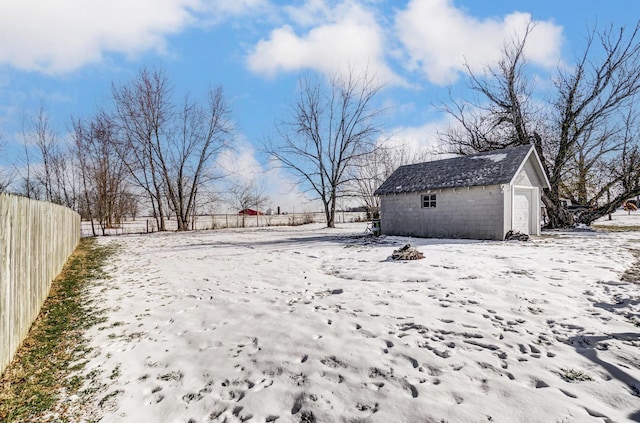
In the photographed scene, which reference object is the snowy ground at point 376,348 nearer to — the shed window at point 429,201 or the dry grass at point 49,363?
the dry grass at point 49,363

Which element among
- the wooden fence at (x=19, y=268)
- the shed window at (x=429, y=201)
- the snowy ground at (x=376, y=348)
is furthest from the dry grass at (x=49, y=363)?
the shed window at (x=429, y=201)

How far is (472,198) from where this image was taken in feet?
43.4

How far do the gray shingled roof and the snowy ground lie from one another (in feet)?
23.7

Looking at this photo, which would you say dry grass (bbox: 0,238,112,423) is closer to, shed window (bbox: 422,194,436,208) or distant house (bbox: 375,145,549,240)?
distant house (bbox: 375,145,549,240)

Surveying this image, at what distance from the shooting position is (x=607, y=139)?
17812 millimetres

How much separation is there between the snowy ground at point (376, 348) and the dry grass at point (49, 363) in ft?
0.79

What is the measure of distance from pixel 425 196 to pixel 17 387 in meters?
14.2

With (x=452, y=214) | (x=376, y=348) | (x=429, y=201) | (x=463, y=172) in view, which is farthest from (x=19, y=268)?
(x=463, y=172)

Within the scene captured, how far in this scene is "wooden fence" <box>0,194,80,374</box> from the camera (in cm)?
309

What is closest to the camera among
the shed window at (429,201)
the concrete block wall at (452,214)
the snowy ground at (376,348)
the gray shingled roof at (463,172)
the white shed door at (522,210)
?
the snowy ground at (376,348)

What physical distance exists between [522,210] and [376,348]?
43.8 feet

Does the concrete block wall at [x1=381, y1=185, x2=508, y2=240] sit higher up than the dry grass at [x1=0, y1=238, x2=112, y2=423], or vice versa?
the concrete block wall at [x1=381, y1=185, x2=508, y2=240]

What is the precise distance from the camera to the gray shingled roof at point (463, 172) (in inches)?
508

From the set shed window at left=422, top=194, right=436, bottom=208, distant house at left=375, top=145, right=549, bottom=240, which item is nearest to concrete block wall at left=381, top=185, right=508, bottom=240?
distant house at left=375, top=145, right=549, bottom=240
